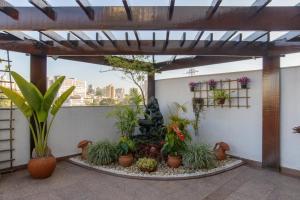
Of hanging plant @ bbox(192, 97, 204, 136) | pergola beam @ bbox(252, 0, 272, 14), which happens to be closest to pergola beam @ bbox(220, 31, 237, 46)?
pergola beam @ bbox(252, 0, 272, 14)

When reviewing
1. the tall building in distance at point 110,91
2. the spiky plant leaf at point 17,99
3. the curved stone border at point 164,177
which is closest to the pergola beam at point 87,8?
the spiky plant leaf at point 17,99

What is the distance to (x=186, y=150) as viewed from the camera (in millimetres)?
4562

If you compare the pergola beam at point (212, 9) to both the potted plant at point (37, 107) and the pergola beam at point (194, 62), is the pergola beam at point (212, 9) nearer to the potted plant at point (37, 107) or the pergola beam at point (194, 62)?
the pergola beam at point (194, 62)

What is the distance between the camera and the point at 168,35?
12.0 feet

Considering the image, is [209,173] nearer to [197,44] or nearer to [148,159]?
[148,159]

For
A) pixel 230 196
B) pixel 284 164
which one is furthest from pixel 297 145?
pixel 230 196

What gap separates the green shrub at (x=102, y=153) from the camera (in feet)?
15.0

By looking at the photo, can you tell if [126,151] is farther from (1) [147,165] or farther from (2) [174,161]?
(2) [174,161]

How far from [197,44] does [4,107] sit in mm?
4399

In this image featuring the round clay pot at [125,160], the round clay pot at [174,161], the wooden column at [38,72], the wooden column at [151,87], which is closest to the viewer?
the round clay pot at [174,161]

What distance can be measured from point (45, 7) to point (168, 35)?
1.99 meters

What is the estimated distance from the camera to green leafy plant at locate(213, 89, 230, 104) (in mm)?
5238

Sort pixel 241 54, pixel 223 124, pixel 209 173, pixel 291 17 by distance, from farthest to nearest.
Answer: pixel 223 124 < pixel 241 54 < pixel 209 173 < pixel 291 17

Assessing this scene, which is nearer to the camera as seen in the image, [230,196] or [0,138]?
[230,196]
